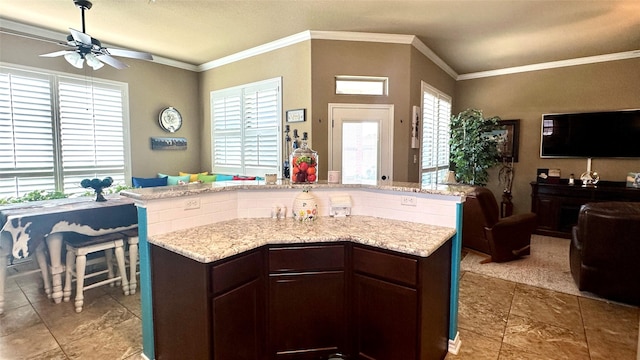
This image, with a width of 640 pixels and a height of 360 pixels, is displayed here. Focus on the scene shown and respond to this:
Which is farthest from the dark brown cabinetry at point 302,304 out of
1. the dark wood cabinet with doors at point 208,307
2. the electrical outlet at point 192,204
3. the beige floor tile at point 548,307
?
the beige floor tile at point 548,307

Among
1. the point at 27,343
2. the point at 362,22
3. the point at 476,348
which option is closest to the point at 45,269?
the point at 27,343

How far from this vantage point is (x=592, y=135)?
511 cm

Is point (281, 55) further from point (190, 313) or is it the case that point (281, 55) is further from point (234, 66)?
point (190, 313)

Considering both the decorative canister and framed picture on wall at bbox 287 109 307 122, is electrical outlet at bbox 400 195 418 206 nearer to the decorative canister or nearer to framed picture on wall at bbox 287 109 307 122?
the decorative canister

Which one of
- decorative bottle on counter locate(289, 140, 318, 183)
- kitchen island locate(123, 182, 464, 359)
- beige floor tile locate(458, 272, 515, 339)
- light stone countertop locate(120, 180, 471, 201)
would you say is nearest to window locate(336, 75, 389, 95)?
decorative bottle on counter locate(289, 140, 318, 183)

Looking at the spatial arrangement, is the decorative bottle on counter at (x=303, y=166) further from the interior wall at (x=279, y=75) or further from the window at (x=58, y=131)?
the window at (x=58, y=131)

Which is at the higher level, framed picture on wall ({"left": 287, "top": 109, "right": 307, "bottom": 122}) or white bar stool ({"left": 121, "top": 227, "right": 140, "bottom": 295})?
framed picture on wall ({"left": 287, "top": 109, "right": 307, "bottom": 122})

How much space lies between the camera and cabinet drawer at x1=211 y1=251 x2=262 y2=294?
1671mm

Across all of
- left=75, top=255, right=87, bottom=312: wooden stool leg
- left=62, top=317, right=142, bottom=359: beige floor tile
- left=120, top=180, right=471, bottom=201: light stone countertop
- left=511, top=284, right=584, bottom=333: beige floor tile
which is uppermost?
left=120, top=180, right=471, bottom=201: light stone countertop

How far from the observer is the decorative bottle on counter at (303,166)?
8.46ft

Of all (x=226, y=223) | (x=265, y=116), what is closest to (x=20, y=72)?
(x=265, y=116)

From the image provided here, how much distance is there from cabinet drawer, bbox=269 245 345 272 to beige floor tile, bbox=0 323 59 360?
1.82 m

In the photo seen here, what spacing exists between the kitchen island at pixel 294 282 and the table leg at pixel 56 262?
1.44 metres

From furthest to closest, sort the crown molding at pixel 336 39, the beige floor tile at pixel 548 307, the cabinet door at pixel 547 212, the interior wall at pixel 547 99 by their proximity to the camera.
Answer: the cabinet door at pixel 547 212, the interior wall at pixel 547 99, the crown molding at pixel 336 39, the beige floor tile at pixel 548 307
